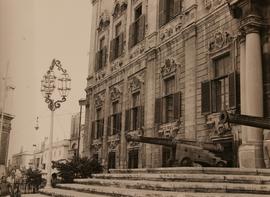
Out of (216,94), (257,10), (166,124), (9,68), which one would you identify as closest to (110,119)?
(166,124)

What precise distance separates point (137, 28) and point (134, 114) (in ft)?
13.4

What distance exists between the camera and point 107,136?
20234 millimetres

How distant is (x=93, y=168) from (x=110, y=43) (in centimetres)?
707

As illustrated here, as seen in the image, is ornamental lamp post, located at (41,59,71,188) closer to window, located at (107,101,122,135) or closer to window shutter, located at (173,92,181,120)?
window shutter, located at (173,92,181,120)

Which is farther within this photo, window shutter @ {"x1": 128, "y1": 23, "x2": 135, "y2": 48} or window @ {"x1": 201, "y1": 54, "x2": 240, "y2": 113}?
window shutter @ {"x1": 128, "y1": 23, "x2": 135, "y2": 48}

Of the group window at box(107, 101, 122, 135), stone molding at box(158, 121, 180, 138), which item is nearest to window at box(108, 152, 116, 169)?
window at box(107, 101, 122, 135)

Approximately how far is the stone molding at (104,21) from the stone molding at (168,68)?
8187 millimetres

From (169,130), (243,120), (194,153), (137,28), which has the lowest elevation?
(194,153)

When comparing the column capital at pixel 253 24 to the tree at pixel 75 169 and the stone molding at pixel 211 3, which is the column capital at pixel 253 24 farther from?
the tree at pixel 75 169

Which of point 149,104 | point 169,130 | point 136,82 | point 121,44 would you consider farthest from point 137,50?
point 169,130

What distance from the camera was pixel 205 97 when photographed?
12.4 meters

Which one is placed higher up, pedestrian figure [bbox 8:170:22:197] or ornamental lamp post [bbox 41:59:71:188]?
ornamental lamp post [bbox 41:59:71:188]

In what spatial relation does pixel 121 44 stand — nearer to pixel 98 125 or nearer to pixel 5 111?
pixel 98 125

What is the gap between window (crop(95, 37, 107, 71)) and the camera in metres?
22.2
